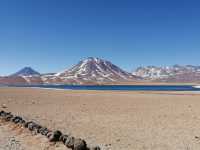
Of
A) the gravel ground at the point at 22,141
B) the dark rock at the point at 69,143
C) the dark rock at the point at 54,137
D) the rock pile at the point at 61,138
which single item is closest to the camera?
the rock pile at the point at 61,138

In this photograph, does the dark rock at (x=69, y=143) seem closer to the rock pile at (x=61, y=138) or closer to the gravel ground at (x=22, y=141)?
the rock pile at (x=61, y=138)

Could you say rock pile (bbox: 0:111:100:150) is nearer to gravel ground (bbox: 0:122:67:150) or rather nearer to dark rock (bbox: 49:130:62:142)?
dark rock (bbox: 49:130:62:142)

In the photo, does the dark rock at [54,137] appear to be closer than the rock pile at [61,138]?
No

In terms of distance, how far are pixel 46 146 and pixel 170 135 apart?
19.4 ft

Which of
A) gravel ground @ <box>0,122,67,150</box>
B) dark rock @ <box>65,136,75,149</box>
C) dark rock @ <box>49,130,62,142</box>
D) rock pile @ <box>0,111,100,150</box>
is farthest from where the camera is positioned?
dark rock @ <box>49,130,62,142</box>

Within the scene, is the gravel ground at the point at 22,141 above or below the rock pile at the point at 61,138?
below

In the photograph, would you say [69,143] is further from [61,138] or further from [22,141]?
[22,141]

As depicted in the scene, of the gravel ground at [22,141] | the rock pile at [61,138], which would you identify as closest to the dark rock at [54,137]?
the rock pile at [61,138]

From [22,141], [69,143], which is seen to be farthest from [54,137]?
[22,141]

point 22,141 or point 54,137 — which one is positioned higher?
point 54,137

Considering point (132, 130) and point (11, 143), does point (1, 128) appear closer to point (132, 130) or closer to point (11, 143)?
point (11, 143)

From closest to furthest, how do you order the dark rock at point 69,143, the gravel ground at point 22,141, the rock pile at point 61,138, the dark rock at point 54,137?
the rock pile at point 61,138
the dark rock at point 69,143
the gravel ground at point 22,141
the dark rock at point 54,137

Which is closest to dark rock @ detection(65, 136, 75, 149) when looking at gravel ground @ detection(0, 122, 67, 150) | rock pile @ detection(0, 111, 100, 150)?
rock pile @ detection(0, 111, 100, 150)

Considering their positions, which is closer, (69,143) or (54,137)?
(69,143)
